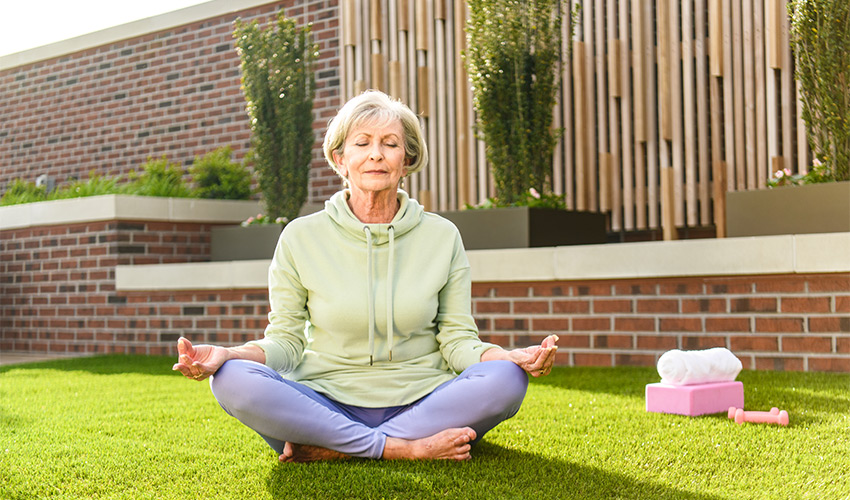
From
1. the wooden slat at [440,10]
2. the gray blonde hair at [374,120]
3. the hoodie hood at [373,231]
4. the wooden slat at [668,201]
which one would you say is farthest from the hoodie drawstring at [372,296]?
the wooden slat at [440,10]

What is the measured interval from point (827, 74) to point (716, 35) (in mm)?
1493

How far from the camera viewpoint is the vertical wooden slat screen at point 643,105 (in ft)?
19.4

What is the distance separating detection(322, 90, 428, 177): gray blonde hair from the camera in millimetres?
2643

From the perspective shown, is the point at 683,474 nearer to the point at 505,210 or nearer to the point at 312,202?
the point at 505,210

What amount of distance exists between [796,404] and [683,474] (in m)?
1.28

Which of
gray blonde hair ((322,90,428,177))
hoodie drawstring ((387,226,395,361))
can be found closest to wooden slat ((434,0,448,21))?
gray blonde hair ((322,90,428,177))

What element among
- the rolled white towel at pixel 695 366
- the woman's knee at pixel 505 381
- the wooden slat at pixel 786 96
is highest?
the wooden slat at pixel 786 96

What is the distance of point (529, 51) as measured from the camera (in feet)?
19.3

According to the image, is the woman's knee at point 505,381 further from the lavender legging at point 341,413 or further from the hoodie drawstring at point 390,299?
the hoodie drawstring at point 390,299

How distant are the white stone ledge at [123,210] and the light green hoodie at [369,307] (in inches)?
183

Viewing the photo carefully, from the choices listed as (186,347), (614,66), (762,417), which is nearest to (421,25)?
(614,66)

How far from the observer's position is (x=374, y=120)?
8.63 ft

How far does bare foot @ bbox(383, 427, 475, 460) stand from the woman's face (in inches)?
30.2

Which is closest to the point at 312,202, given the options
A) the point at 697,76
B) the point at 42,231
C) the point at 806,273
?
the point at 42,231
